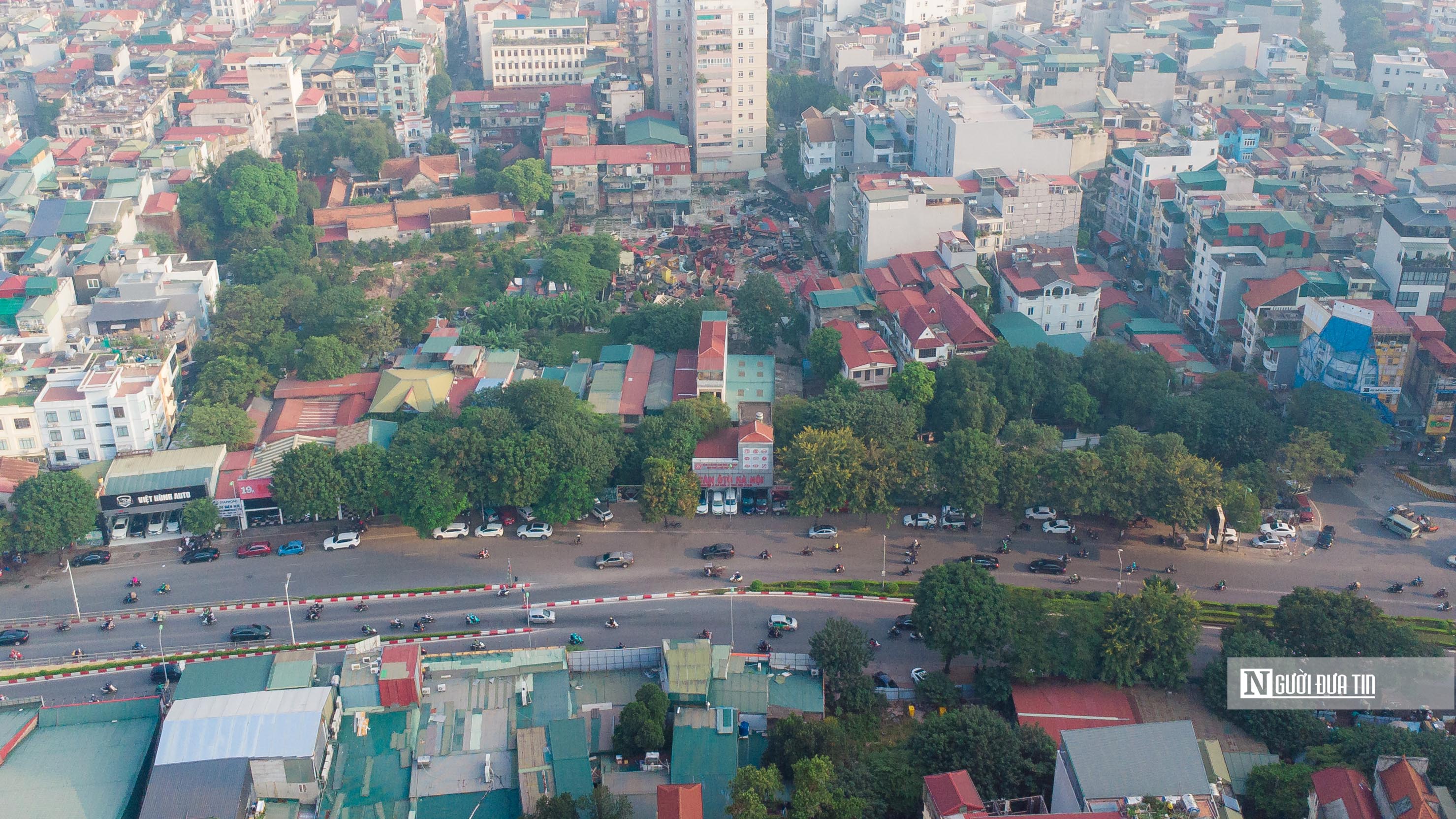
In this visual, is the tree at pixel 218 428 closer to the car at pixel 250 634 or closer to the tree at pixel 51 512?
the tree at pixel 51 512

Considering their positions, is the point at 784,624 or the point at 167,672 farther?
the point at 784,624

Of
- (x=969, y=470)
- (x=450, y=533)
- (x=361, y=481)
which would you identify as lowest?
(x=450, y=533)

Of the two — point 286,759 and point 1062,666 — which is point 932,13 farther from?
point 286,759

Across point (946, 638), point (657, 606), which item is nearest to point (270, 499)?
point (657, 606)

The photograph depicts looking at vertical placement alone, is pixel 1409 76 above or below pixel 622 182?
above

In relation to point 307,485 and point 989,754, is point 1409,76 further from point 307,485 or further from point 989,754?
point 307,485

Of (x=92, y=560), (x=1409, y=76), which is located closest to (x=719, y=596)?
(x=92, y=560)
